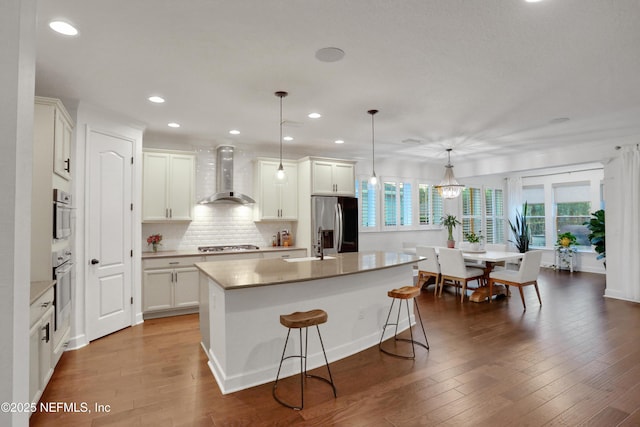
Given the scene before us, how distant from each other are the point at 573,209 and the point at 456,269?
5295 mm

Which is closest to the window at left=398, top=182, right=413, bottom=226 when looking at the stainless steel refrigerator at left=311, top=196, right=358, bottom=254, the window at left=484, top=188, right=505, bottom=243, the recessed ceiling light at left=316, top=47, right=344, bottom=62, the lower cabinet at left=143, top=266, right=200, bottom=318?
the stainless steel refrigerator at left=311, top=196, right=358, bottom=254

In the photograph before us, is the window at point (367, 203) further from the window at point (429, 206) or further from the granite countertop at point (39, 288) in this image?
the granite countertop at point (39, 288)

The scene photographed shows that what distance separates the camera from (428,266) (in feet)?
20.3

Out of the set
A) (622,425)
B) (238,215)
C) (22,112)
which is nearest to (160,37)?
(22,112)

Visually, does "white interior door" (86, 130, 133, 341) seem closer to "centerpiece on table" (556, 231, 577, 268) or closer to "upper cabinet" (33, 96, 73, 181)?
"upper cabinet" (33, 96, 73, 181)

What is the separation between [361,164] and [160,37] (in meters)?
5.16

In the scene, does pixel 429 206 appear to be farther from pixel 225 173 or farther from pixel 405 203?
pixel 225 173

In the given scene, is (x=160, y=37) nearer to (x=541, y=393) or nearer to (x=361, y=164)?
(x=541, y=393)

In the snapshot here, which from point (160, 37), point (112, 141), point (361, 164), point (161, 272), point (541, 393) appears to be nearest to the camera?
point (160, 37)

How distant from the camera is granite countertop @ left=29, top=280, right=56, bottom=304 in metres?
2.36

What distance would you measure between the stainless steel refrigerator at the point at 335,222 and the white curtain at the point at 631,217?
14.1ft

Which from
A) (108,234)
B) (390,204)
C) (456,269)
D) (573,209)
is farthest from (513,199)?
(108,234)

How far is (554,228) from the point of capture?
29.2 ft

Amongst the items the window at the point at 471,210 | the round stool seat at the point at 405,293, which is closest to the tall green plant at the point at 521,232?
the window at the point at 471,210
